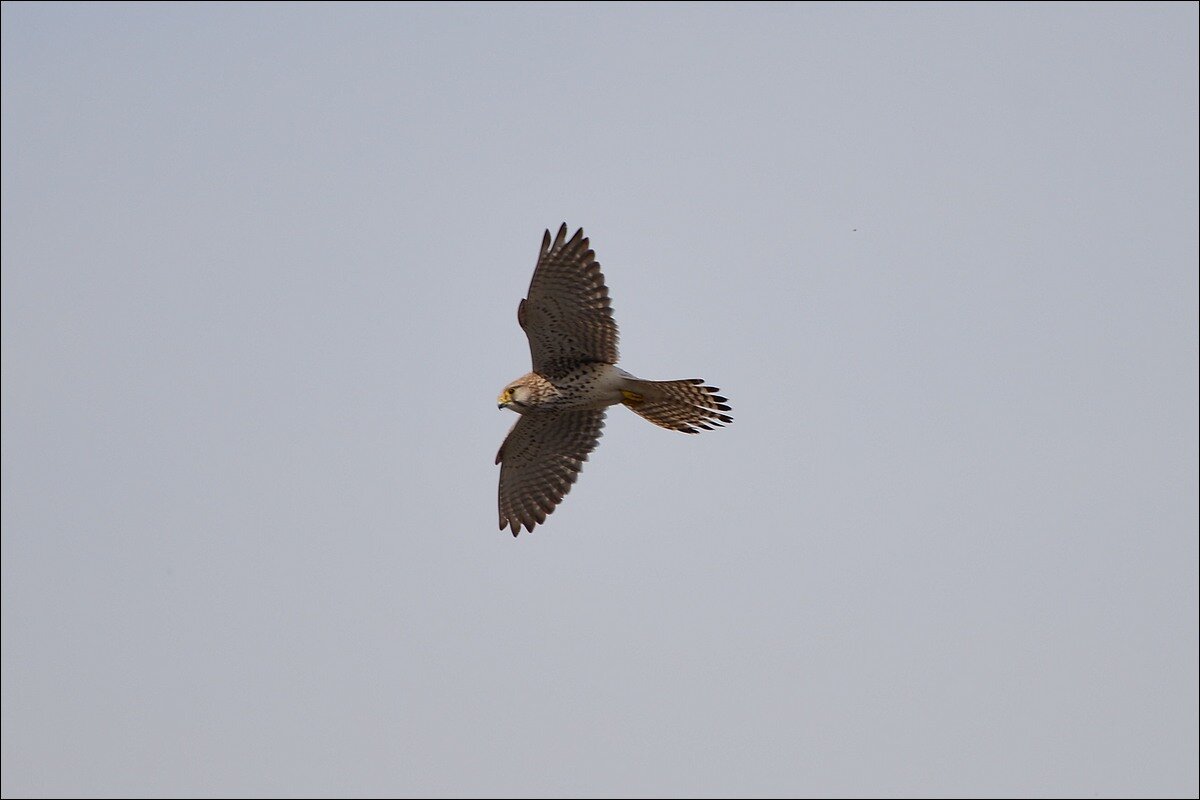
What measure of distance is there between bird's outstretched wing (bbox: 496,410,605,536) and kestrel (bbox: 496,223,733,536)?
0.01 meters

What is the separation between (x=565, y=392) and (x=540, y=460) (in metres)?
1.52

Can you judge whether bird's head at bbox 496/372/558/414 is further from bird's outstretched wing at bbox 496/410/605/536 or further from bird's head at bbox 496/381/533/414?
bird's outstretched wing at bbox 496/410/605/536

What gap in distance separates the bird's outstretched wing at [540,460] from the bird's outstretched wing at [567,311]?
1022mm

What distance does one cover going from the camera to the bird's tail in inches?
672

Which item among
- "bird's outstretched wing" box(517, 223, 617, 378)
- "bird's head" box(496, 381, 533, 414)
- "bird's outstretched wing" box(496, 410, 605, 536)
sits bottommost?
"bird's outstretched wing" box(496, 410, 605, 536)

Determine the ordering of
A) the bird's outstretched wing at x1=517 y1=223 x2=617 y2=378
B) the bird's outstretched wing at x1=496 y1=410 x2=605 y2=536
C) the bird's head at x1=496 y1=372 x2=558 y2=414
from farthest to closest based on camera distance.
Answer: the bird's outstretched wing at x1=496 y1=410 x2=605 y2=536 → the bird's head at x1=496 y1=372 x2=558 y2=414 → the bird's outstretched wing at x1=517 y1=223 x2=617 y2=378

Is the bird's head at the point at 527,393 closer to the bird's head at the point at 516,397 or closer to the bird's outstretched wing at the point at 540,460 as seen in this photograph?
the bird's head at the point at 516,397

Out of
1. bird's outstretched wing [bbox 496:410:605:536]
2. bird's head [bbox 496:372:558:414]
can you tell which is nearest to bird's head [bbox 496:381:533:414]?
bird's head [bbox 496:372:558:414]

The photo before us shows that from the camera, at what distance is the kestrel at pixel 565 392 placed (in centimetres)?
1656

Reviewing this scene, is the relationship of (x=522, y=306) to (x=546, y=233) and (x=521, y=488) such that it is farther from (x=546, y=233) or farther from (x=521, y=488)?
(x=521, y=488)

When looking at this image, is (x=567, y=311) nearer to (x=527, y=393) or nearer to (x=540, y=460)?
(x=527, y=393)

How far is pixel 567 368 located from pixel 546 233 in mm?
1613

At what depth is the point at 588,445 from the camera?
18.6m

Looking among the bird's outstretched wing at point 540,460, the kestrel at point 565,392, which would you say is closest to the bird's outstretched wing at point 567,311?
the kestrel at point 565,392
